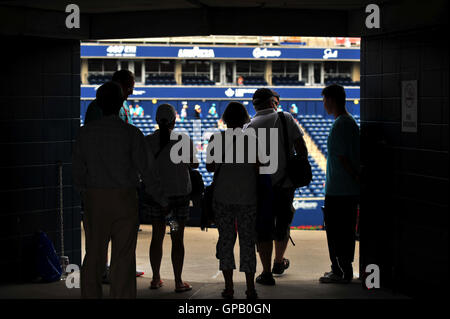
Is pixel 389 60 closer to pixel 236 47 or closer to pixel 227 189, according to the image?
pixel 227 189

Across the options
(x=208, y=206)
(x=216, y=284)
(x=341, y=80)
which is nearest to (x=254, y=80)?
(x=341, y=80)

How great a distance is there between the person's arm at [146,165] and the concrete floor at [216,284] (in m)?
1.08

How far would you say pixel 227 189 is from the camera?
4.63m

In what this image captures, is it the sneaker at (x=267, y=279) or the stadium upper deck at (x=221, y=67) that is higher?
the stadium upper deck at (x=221, y=67)

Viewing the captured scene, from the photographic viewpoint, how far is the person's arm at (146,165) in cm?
411

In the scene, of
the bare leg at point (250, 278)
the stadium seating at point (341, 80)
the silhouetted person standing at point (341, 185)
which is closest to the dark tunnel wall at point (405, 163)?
the silhouetted person standing at point (341, 185)

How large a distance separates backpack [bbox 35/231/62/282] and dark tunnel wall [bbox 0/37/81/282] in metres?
0.09

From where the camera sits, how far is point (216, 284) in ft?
17.5

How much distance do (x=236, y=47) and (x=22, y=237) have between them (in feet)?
66.5

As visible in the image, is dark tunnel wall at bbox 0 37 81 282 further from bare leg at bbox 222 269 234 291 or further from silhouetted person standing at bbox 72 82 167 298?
bare leg at bbox 222 269 234 291

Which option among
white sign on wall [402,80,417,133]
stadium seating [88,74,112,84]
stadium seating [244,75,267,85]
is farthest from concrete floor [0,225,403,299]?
stadium seating [244,75,267,85]

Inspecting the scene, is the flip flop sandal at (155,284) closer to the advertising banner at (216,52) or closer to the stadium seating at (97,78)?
the advertising banner at (216,52)

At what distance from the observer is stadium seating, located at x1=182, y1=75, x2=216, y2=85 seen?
25.4 meters
